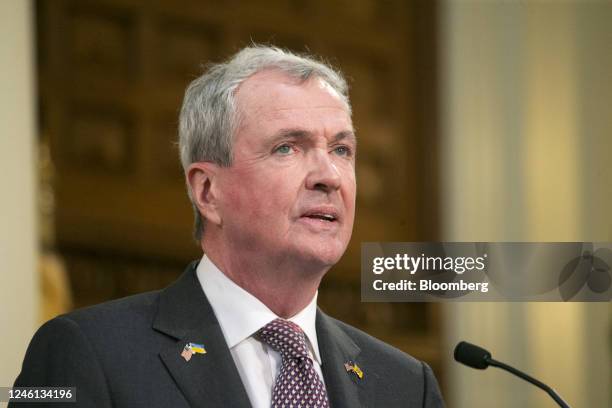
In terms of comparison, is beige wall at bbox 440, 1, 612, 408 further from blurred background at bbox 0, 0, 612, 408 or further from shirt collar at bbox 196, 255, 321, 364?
shirt collar at bbox 196, 255, 321, 364

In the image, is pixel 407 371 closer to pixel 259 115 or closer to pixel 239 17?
pixel 259 115

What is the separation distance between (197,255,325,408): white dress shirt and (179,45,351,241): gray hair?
0.18m

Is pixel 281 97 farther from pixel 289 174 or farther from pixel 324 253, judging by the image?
pixel 324 253

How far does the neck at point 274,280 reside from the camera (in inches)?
Answer: 101

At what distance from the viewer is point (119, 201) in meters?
5.23

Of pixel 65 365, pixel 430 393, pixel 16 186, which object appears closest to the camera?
pixel 65 365

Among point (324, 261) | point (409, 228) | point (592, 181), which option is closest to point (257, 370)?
point (324, 261)

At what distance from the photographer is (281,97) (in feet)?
8.48

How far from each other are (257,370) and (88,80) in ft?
9.48

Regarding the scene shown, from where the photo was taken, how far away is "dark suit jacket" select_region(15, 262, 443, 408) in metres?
2.36

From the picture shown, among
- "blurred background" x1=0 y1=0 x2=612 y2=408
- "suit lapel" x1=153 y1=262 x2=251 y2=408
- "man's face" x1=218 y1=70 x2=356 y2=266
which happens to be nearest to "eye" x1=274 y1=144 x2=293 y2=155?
"man's face" x1=218 y1=70 x2=356 y2=266

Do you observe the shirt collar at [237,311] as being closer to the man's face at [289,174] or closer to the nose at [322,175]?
the man's face at [289,174]
